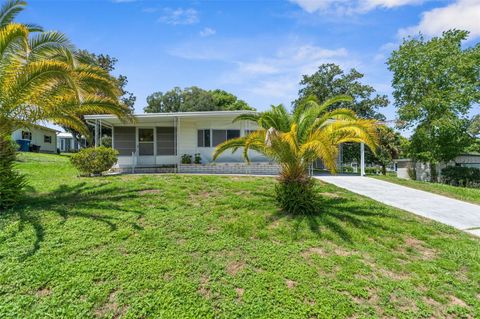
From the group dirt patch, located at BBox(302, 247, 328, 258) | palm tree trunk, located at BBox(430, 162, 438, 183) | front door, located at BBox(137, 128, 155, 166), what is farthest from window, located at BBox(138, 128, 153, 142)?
palm tree trunk, located at BBox(430, 162, 438, 183)

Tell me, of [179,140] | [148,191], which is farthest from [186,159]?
[148,191]

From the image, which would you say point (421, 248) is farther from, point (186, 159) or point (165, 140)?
point (165, 140)

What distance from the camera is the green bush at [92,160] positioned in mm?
11078

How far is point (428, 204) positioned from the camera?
8.77 meters

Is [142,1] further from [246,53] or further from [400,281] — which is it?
[400,281]

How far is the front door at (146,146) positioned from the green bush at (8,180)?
9.22 meters

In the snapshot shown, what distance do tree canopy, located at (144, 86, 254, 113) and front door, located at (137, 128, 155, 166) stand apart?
2024 centimetres

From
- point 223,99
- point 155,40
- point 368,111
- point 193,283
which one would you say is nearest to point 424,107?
point 368,111

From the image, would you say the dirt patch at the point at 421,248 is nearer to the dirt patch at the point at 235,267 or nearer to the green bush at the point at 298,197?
the green bush at the point at 298,197

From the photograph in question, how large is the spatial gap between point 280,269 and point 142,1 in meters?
8.91

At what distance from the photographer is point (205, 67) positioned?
14.4 m

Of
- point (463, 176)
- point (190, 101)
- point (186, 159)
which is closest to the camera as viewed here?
point (186, 159)

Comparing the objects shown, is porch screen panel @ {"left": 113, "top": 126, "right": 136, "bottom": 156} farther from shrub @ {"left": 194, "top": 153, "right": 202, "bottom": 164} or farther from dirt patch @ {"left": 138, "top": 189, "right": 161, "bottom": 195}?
dirt patch @ {"left": 138, "top": 189, "right": 161, "bottom": 195}

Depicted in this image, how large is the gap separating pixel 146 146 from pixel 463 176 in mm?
19333
